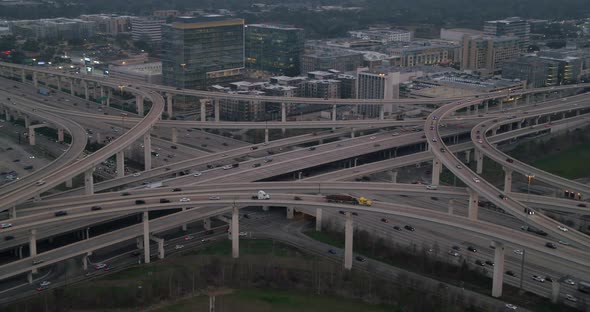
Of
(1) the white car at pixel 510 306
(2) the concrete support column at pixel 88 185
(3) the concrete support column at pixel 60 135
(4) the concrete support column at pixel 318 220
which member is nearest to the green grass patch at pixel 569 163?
(4) the concrete support column at pixel 318 220

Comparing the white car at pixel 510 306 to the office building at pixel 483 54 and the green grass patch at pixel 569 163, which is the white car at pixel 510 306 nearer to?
the green grass patch at pixel 569 163

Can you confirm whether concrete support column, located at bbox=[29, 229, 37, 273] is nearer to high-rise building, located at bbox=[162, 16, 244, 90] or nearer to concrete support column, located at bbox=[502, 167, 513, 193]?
concrete support column, located at bbox=[502, 167, 513, 193]

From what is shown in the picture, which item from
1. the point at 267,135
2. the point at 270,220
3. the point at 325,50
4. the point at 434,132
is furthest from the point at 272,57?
the point at 270,220

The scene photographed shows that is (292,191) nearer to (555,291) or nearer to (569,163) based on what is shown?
(555,291)

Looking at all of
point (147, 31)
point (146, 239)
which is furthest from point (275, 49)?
point (146, 239)

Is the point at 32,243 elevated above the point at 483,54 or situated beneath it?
situated beneath

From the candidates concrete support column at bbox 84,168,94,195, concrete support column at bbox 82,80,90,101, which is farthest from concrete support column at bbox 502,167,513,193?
concrete support column at bbox 82,80,90,101
